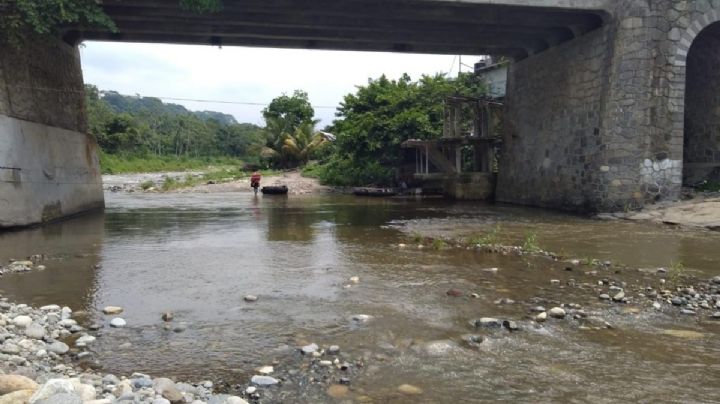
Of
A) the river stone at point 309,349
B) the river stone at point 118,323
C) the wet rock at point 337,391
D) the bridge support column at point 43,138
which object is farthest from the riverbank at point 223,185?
the wet rock at point 337,391

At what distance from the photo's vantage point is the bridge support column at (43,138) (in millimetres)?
13094

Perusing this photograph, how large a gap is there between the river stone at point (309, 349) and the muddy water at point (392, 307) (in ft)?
0.50

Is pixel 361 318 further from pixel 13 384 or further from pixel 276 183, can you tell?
pixel 276 183

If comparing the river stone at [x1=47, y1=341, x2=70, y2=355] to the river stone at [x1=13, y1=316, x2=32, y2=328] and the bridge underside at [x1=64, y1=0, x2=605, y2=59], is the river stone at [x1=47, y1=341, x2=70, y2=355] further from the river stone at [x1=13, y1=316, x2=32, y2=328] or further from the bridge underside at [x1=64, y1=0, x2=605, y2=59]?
the bridge underside at [x1=64, y1=0, x2=605, y2=59]

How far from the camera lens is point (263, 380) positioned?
14.0 feet

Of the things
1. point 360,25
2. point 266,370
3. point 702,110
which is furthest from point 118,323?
point 702,110

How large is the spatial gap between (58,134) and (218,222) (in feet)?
18.0

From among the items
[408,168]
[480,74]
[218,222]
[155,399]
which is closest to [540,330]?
[155,399]

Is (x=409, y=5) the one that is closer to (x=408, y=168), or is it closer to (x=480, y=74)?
(x=408, y=168)

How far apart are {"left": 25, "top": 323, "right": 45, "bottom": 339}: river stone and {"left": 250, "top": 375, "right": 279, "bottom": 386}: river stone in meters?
2.31

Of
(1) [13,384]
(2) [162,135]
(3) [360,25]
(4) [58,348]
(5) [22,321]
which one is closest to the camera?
(1) [13,384]

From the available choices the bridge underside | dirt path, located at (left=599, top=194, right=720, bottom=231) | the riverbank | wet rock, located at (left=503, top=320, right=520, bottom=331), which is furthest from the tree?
wet rock, located at (left=503, top=320, right=520, bottom=331)

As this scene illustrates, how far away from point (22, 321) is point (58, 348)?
32.8 inches

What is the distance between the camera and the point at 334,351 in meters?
4.93
